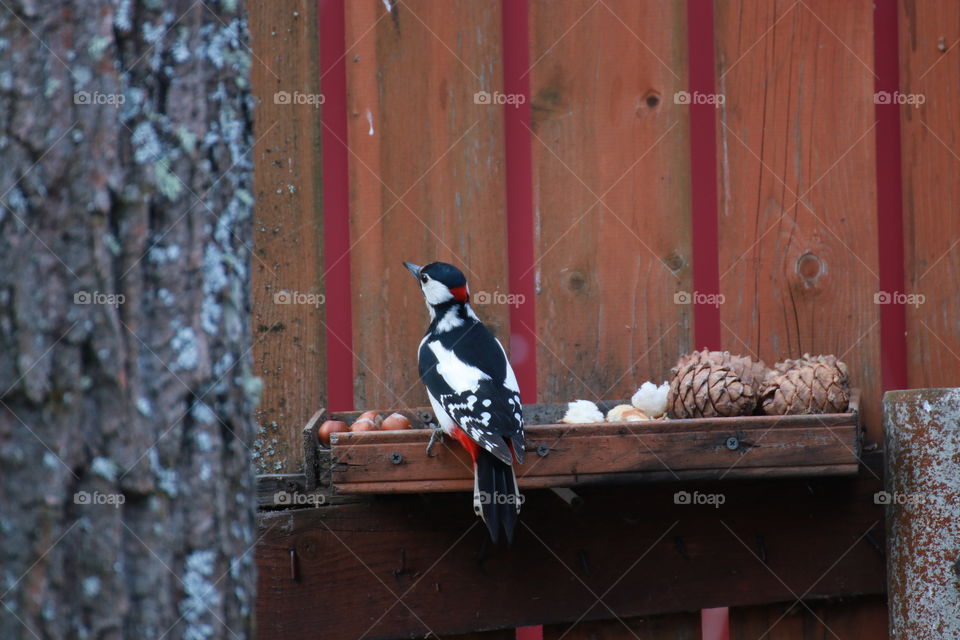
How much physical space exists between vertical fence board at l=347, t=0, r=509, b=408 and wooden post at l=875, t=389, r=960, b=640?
52.2 inches

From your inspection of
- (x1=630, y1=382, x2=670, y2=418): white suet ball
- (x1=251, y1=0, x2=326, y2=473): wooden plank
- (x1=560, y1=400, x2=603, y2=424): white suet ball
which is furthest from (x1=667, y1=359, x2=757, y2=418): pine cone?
(x1=251, y1=0, x2=326, y2=473): wooden plank

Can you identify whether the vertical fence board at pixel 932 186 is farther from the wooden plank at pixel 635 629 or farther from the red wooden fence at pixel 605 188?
the wooden plank at pixel 635 629

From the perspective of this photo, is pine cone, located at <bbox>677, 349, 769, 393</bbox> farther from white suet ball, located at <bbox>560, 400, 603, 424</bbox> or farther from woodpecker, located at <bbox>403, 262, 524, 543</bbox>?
woodpecker, located at <bbox>403, 262, 524, 543</bbox>

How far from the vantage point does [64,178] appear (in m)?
1.60

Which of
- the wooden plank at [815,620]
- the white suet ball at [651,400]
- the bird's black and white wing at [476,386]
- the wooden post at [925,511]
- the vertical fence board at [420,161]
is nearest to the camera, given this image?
the wooden post at [925,511]

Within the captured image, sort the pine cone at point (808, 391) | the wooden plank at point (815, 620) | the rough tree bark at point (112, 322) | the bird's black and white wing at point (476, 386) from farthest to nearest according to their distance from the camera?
the wooden plank at point (815, 620), the pine cone at point (808, 391), the bird's black and white wing at point (476, 386), the rough tree bark at point (112, 322)

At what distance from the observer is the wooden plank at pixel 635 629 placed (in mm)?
3184

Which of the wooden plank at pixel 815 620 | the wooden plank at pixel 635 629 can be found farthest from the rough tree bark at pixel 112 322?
the wooden plank at pixel 815 620

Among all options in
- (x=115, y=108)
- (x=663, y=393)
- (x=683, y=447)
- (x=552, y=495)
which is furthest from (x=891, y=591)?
(x=115, y=108)

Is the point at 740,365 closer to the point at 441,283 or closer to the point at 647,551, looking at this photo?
the point at 647,551

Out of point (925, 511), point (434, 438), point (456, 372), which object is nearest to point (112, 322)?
point (434, 438)

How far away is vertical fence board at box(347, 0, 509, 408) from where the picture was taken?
10.9 feet

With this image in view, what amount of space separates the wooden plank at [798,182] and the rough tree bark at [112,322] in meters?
2.09

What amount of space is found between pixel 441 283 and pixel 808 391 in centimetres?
106
